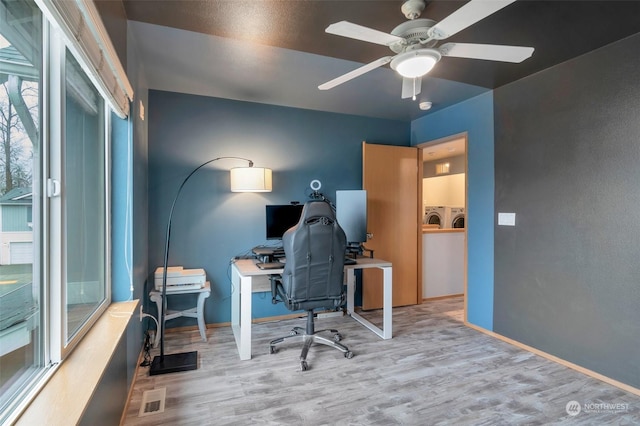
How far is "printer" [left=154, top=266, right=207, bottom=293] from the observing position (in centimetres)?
283

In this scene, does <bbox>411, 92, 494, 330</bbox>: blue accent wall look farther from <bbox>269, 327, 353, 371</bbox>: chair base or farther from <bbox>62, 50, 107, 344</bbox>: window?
<bbox>62, 50, 107, 344</bbox>: window

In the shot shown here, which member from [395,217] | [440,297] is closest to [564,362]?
[440,297]

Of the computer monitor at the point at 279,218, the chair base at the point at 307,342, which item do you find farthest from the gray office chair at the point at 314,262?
the computer monitor at the point at 279,218

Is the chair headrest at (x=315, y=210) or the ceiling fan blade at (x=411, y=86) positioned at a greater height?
the ceiling fan blade at (x=411, y=86)

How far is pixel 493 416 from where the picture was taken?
1849mm

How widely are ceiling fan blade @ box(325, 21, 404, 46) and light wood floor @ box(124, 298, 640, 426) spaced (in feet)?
7.03

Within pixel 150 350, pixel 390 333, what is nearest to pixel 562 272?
pixel 390 333

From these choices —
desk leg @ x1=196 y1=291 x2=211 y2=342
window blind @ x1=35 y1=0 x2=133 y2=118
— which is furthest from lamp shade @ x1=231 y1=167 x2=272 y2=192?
window blind @ x1=35 y1=0 x2=133 y2=118

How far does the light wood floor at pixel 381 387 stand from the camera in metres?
1.85

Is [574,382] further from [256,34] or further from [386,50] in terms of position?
[256,34]

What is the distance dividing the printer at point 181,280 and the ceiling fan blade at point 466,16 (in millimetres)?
2656

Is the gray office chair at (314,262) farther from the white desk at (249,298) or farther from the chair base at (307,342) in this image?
the white desk at (249,298)

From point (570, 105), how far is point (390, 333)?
8.26 feet

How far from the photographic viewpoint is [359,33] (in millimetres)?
1560
